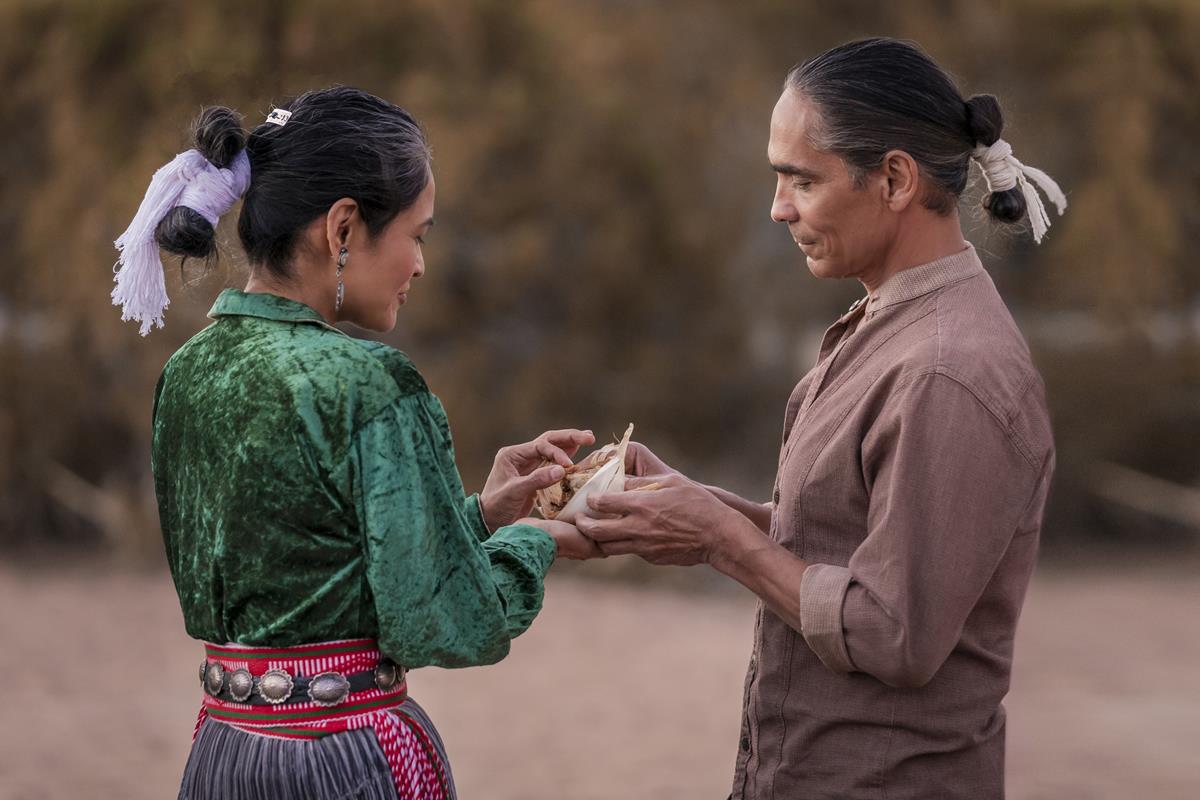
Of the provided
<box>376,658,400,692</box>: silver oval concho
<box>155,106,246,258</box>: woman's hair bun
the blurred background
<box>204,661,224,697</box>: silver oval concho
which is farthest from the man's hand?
the blurred background

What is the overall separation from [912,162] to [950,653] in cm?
77

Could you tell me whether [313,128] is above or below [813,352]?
above

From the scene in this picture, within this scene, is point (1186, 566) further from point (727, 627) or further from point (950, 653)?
point (950, 653)

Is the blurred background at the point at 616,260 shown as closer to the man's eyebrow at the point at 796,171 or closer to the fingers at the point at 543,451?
the fingers at the point at 543,451

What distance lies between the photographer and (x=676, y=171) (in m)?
10.2

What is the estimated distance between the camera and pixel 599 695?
7.09 meters

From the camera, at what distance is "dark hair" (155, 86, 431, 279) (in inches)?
81.6

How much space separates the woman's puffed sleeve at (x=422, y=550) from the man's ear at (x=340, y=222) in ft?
0.91

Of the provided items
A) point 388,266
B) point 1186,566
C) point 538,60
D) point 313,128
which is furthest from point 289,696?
point 1186,566

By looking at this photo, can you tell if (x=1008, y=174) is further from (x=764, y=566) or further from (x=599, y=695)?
(x=599, y=695)

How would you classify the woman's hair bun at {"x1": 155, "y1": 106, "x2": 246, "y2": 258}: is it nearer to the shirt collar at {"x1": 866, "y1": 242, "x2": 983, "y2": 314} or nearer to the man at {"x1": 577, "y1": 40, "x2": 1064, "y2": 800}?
the man at {"x1": 577, "y1": 40, "x2": 1064, "y2": 800}

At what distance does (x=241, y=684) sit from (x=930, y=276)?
4.06 feet

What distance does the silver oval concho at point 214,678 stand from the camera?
209 cm

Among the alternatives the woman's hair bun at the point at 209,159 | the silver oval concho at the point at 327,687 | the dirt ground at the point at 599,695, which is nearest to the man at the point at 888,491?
the silver oval concho at the point at 327,687
